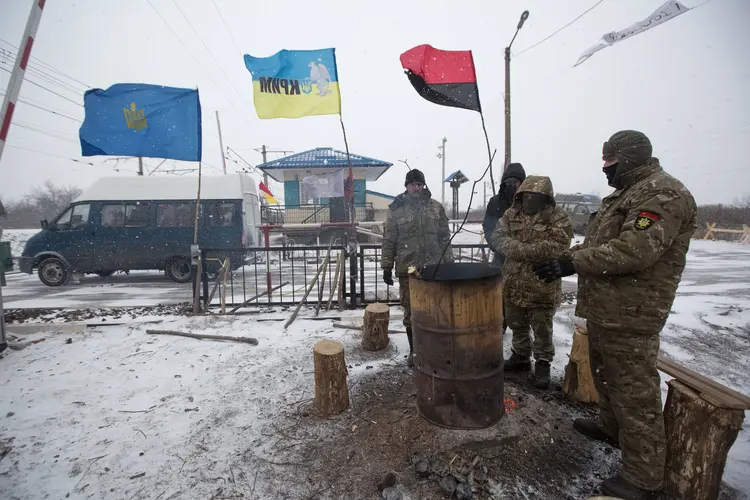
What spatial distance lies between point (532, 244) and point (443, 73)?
1.77m

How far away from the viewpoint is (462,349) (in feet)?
8.11

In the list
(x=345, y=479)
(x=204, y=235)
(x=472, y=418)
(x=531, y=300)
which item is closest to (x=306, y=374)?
(x=345, y=479)

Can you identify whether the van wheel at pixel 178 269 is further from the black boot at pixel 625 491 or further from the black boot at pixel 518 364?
the black boot at pixel 625 491

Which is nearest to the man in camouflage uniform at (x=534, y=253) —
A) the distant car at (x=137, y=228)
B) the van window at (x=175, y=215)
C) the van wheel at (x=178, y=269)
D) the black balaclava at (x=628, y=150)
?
the black balaclava at (x=628, y=150)

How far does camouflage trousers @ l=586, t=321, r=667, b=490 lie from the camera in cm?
188

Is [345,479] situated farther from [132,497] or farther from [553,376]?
[553,376]

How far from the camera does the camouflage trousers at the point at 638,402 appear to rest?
1.88m

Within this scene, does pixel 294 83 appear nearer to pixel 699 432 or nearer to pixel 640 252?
pixel 640 252

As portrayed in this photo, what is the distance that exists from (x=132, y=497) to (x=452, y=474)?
6.70 feet

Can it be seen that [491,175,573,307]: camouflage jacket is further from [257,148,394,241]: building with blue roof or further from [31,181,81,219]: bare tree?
[31,181,81,219]: bare tree

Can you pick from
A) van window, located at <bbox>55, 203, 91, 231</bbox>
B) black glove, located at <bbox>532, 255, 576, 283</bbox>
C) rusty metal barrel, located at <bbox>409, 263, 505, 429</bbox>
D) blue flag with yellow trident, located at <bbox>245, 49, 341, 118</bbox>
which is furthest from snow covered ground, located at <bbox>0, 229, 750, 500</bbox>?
van window, located at <bbox>55, 203, 91, 231</bbox>

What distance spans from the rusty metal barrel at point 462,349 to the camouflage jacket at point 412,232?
1289mm

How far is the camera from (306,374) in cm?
365

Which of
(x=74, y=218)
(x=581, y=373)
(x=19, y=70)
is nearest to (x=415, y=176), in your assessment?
(x=581, y=373)
